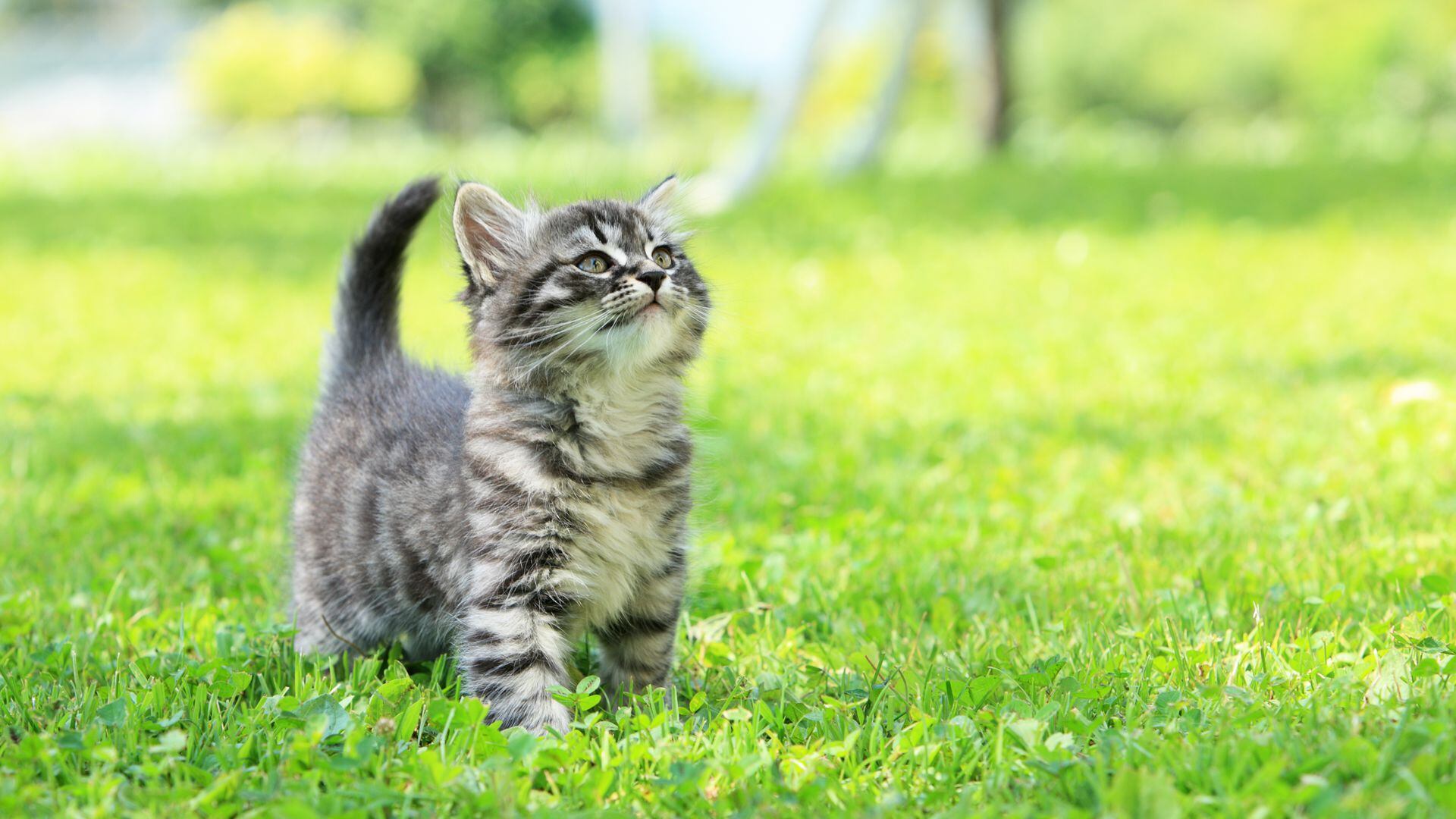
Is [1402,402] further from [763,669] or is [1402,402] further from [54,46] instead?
[54,46]

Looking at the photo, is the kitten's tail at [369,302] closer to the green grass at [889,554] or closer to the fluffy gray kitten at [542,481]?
the green grass at [889,554]

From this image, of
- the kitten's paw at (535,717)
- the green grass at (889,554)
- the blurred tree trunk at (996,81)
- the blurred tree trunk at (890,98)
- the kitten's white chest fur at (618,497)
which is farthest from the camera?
the blurred tree trunk at (996,81)

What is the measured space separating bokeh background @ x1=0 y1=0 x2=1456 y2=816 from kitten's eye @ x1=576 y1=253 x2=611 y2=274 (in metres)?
0.43

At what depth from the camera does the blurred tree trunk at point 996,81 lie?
14.9 metres

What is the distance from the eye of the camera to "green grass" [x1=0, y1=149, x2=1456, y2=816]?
7.25ft

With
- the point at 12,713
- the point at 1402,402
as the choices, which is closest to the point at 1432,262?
the point at 1402,402

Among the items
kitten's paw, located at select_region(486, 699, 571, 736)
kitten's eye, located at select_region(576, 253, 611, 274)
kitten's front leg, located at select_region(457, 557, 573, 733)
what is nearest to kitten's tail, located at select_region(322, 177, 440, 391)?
kitten's eye, located at select_region(576, 253, 611, 274)

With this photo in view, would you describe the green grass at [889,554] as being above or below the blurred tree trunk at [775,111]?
below

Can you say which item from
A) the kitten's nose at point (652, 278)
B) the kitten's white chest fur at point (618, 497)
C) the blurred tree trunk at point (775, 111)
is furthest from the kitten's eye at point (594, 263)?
the blurred tree trunk at point (775, 111)

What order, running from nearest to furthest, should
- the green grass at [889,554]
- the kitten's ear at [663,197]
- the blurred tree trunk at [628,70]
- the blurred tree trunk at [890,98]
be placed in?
1. the green grass at [889,554]
2. the kitten's ear at [663,197]
3. the blurred tree trunk at [890,98]
4. the blurred tree trunk at [628,70]

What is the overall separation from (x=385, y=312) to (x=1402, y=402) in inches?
153

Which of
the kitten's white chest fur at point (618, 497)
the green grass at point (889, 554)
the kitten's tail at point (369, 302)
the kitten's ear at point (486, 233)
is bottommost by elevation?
the green grass at point (889, 554)

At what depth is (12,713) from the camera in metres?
2.48

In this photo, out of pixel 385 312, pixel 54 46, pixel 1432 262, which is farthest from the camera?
pixel 54 46
